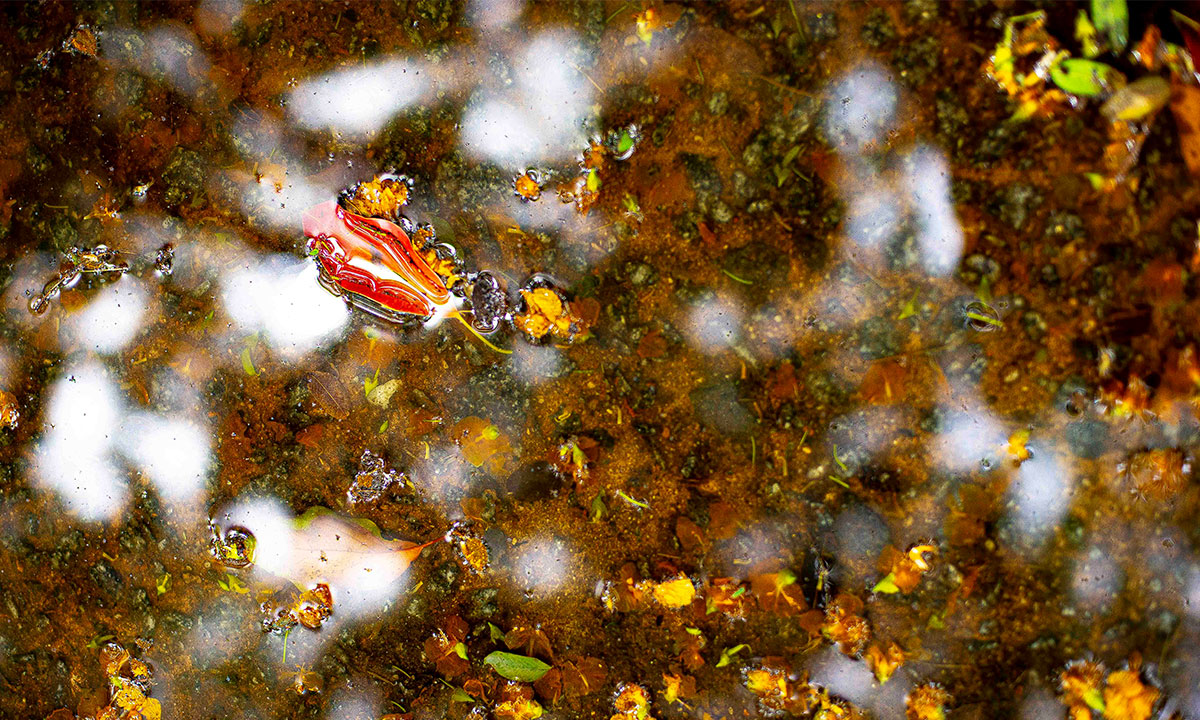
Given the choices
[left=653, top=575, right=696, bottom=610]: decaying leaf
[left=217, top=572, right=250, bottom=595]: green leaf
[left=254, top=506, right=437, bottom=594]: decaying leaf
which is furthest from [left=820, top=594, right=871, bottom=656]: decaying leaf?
[left=217, top=572, right=250, bottom=595]: green leaf

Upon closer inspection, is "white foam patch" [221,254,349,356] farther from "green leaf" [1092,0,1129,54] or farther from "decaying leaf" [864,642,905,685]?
"green leaf" [1092,0,1129,54]

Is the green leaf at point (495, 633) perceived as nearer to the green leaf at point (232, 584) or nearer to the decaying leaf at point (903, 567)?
the green leaf at point (232, 584)

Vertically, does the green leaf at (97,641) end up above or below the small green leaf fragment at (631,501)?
below

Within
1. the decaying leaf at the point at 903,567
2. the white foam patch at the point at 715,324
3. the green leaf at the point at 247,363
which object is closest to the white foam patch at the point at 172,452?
the green leaf at the point at 247,363

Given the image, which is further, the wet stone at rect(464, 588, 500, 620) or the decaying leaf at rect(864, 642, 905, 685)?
the wet stone at rect(464, 588, 500, 620)

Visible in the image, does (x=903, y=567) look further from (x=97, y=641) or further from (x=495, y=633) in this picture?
(x=97, y=641)

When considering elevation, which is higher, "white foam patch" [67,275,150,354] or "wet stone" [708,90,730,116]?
"wet stone" [708,90,730,116]

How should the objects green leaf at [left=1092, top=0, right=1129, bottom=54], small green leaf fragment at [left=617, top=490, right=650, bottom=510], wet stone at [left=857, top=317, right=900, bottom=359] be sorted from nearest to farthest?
green leaf at [left=1092, top=0, right=1129, bottom=54] → wet stone at [left=857, top=317, right=900, bottom=359] → small green leaf fragment at [left=617, top=490, right=650, bottom=510]

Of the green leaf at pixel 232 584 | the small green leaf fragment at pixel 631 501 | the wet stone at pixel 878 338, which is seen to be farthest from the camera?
the green leaf at pixel 232 584
